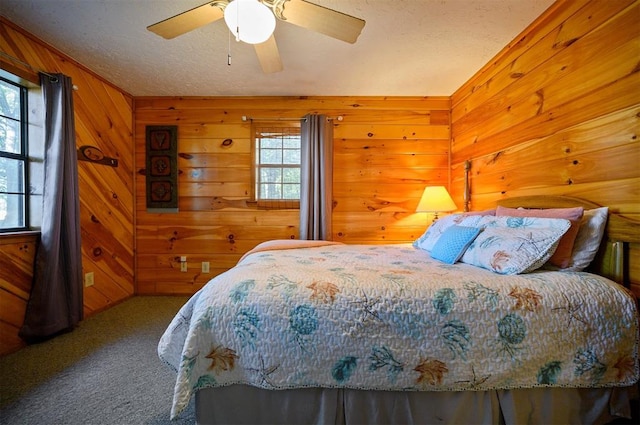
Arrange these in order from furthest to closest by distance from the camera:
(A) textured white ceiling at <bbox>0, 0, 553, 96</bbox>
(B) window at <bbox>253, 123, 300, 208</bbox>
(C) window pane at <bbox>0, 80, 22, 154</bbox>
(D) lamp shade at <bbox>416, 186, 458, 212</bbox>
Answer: (B) window at <bbox>253, 123, 300, 208</bbox>
(D) lamp shade at <bbox>416, 186, 458, 212</bbox>
(C) window pane at <bbox>0, 80, 22, 154</bbox>
(A) textured white ceiling at <bbox>0, 0, 553, 96</bbox>

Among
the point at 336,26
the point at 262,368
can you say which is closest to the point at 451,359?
the point at 262,368

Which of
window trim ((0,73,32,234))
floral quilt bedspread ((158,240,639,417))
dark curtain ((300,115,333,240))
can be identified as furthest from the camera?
dark curtain ((300,115,333,240))

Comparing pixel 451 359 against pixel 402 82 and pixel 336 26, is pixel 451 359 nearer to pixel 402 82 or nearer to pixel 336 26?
pixel 336 26

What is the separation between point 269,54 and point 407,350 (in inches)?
72.5

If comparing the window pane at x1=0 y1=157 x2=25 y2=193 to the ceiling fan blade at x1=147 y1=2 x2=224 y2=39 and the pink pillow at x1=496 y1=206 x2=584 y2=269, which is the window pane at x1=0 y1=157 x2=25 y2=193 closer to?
the ceiling fan blade at x1=147 y1=2 x2=224 y2=39

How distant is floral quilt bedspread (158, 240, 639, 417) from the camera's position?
944 mm

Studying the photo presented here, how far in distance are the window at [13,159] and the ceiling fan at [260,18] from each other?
147 cm

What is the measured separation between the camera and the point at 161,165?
2779 millimetres

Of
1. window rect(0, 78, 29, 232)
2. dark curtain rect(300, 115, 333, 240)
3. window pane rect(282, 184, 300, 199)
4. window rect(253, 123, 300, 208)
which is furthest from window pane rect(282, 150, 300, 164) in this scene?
window rect(0, 78, 29, 232)

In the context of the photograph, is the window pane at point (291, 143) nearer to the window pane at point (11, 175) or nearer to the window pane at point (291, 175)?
the window pane at point (291, 175)

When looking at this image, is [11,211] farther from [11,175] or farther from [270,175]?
[270,175]

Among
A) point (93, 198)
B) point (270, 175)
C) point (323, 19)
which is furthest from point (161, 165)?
point (323, 19)

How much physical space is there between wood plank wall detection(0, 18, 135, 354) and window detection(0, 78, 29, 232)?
19 cm

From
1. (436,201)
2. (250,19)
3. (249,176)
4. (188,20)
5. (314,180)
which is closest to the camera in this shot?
(250,19)
